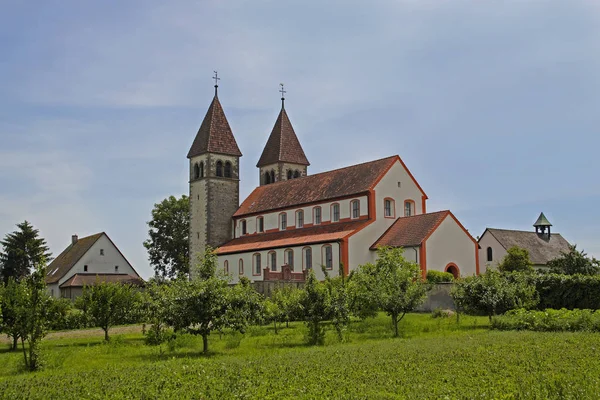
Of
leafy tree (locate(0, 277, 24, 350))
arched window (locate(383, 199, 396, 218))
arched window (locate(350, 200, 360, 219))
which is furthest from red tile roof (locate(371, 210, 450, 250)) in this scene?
leafy tree (locate(0, 277, 24, 350))

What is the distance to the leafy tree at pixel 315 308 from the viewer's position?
24.2 m

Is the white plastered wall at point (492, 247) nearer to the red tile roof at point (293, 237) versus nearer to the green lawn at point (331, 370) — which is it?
the red tile roof at point (293, 237)

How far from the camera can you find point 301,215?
5759 cm

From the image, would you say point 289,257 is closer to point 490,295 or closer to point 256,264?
point 256,264

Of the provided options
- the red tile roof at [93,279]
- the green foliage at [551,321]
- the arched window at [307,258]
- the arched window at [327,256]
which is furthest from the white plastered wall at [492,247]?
the green foliage at [551,321]

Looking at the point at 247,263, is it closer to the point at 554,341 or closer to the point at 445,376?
the point at 554,341

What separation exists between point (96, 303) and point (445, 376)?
55.5 ft

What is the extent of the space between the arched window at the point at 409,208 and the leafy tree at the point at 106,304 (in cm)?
2871

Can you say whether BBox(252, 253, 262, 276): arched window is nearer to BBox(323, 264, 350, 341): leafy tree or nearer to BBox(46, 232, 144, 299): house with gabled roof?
BBox(46, 232, 144, 299): house with gabled roof

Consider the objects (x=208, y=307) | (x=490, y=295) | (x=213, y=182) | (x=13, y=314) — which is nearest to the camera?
(x=13, y=314)

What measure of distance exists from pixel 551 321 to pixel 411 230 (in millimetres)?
23320

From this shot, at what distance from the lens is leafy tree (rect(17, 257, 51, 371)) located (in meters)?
19.1

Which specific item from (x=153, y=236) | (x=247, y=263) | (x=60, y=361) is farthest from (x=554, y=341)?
(x=153, y=236)

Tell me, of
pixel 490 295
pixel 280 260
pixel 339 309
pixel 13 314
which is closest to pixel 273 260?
Result: pixel 280 260
